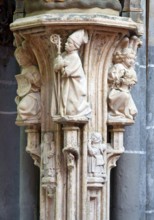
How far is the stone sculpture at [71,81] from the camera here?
23.5 ft

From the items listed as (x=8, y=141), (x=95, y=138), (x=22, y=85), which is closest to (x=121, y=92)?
(x=95, y=138)

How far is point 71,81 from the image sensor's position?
7.19m

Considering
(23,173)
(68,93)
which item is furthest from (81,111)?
(23,173)

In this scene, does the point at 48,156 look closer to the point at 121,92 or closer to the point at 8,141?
the point at 121,92

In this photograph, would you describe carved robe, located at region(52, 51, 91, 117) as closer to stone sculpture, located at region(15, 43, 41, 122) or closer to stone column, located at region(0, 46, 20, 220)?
stone sculpture, located at region(15, 43, 41, 122)

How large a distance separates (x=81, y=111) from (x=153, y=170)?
0.85 m

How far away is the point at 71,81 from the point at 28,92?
0.28 metres

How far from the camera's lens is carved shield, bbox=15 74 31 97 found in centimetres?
739

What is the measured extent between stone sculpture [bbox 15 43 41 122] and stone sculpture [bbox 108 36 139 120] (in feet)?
1.06

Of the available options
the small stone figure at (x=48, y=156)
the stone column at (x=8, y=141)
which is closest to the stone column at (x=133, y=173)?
the small stone figure at (x=48, y=156)

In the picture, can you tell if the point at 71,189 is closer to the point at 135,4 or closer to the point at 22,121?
the point at 22,121

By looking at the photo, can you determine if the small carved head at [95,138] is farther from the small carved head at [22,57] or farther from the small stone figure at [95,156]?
the small carved head at [22,57]

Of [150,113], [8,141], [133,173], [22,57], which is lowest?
[133,173]

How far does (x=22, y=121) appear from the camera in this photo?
7.39 m
